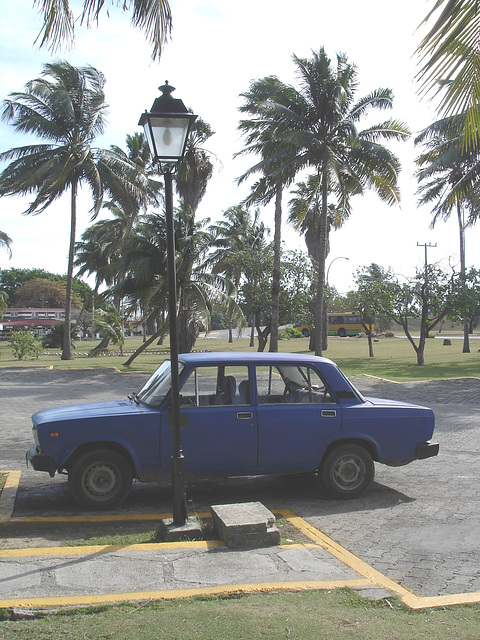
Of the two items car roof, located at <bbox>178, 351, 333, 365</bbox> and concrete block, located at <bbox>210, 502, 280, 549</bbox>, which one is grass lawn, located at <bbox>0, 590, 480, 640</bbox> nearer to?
concrete block, located at <bbox>210, 502, 280, 549</bbox>

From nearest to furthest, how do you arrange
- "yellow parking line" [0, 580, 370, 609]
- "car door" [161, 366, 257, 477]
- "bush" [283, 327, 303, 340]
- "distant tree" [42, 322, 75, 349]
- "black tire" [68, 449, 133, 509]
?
"yellow parking line" [0, 580, 370, 609] → "black tire" [68, 449, 133, 509] → "car door" [161, 366, 257, 477] → "distant tree" [42, 322, 75, 349] → "bush" [283, 327, 303, 340]

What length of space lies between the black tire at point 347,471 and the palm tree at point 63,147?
24008 mm

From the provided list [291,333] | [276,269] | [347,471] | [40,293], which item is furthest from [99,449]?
[40,293]

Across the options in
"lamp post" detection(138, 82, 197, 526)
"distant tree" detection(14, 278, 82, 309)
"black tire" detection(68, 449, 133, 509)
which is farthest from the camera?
"distant tree" detection(14, 278, 82, 309)

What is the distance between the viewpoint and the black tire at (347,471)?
7.01 meters

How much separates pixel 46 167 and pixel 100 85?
533 centimetres

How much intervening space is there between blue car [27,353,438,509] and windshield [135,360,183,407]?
2 cm

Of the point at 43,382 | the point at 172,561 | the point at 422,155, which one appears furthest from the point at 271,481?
the point at 422,155

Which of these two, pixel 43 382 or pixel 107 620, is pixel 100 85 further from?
pixel 107 620

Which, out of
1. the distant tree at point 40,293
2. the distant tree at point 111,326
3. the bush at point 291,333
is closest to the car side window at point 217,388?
the distant tree at point 111,326

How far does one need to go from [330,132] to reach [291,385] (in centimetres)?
2034

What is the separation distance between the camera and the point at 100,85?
30812 millimetres

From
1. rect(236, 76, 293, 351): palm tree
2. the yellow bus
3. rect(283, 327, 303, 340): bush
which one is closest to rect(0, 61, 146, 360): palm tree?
rect(236, 76, 293, 351): palm tree

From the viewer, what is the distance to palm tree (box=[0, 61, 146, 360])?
29.1 m
